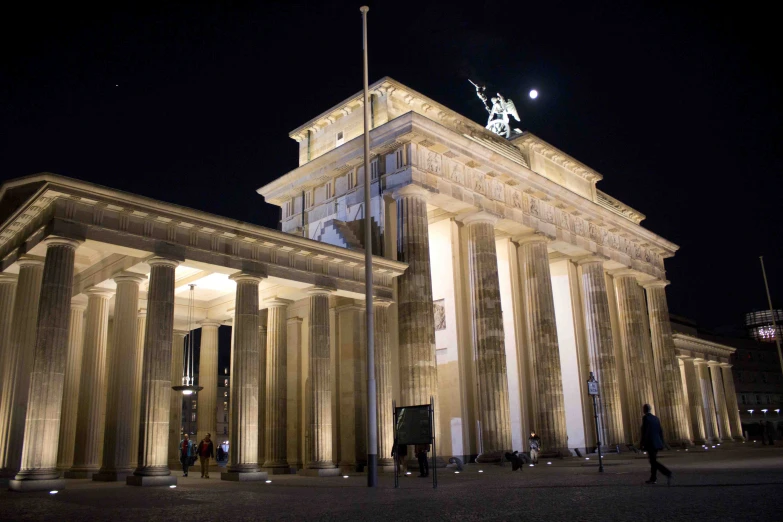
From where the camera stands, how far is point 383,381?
26266mm

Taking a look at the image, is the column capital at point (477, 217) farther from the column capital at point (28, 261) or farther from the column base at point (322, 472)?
the column capital at point (28, 261)

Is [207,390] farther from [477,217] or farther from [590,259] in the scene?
[590,259]

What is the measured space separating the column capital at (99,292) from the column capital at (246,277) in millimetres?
4628

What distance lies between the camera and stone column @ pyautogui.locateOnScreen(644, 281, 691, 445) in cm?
4369

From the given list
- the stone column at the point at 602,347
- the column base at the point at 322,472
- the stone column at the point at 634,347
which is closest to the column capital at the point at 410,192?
the column base at the point at 322,472

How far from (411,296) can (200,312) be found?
10010 mm

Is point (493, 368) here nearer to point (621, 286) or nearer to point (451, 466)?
point (451, 466)

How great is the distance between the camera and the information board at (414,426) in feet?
54.7

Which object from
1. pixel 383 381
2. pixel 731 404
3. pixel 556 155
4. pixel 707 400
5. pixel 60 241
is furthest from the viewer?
pixel 731 404

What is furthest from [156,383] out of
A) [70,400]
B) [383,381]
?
[383,381]

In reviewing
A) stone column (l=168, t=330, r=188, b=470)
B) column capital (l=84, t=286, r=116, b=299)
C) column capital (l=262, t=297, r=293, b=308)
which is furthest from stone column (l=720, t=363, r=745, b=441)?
column capital (l=84, t=286, r=116, b=299)

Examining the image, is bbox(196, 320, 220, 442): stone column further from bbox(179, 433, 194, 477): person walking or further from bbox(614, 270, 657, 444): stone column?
bbox(614, 270, 657, 444): stone column

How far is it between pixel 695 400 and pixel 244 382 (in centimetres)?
4200

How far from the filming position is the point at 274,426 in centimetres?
2700
